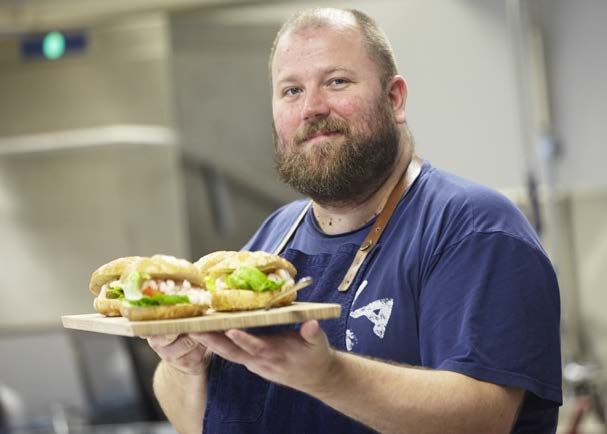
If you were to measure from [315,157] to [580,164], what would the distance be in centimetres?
227

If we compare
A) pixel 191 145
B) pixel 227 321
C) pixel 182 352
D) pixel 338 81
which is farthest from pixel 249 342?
pixel 191 145

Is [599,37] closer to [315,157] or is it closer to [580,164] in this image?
[580,164]

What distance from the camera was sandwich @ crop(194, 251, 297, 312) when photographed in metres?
1.55

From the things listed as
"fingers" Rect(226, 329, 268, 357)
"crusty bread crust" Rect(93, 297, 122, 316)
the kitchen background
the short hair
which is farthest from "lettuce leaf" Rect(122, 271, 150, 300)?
the kitchen background

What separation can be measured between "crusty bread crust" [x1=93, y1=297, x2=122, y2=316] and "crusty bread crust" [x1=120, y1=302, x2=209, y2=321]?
0.16 metres

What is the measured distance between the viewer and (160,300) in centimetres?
150

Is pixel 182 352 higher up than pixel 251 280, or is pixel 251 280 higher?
pixel 251 280

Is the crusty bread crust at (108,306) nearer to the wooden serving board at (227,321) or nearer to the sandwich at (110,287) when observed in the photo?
the sandwich at (110,287)

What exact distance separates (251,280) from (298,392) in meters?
0.35

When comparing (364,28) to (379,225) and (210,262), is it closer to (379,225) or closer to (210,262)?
(379,225)

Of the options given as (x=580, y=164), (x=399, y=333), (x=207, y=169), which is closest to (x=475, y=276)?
(x=399, y=333)

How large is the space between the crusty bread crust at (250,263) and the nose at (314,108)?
11.6 inches

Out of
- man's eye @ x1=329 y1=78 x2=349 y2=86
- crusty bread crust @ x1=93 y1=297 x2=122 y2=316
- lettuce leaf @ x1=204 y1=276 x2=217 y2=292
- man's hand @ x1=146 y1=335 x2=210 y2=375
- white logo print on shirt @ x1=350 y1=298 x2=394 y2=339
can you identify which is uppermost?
man's eye @ x1=329 y1=78 x2=349 y2=86

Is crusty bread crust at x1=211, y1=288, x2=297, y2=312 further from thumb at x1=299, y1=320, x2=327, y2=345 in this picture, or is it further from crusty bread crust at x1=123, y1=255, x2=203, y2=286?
thumb at x1=299, y1=320, x2=327, y2=345
